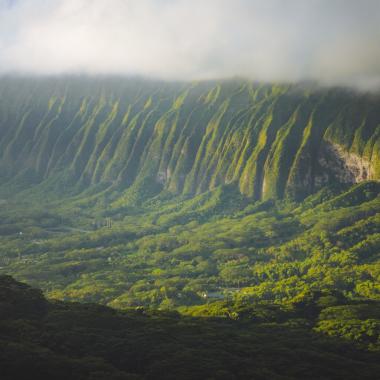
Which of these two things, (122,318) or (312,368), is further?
(122,318)

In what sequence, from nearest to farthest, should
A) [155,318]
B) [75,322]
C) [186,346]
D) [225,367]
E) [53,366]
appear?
[53,366] < [225,367] < [186,346] < [75,322] < [155,318]

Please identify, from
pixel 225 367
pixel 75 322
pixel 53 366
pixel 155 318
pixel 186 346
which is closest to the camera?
pixel 53 366

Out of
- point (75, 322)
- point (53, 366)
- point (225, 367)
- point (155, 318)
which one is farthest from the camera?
point (155, 318)

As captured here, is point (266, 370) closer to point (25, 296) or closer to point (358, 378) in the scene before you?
point (358, 378)

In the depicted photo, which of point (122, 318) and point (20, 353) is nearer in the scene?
point (20, 353)

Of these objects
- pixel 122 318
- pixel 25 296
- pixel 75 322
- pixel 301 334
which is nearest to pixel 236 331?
pixel 301 334

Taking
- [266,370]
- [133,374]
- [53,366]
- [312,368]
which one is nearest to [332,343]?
[312,368]

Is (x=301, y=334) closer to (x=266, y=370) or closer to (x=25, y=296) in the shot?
(x=266, y=370)
